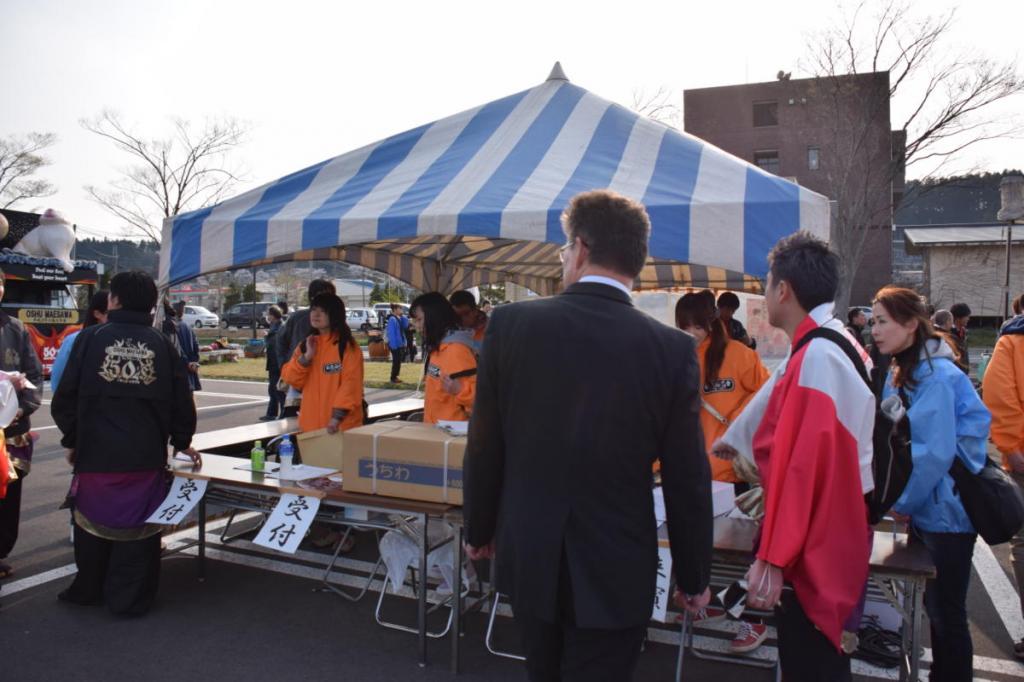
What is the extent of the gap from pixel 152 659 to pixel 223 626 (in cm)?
46

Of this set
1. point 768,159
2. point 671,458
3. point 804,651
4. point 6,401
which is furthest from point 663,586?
point 768,159

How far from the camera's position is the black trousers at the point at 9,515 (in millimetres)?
4293

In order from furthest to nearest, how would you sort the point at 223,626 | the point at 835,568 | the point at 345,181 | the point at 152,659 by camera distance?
the point at 345,181, the point at 223,626, the point at 152,659, the point at 835,568

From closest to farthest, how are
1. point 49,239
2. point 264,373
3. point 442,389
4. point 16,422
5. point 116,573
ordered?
point 116,573 → point 16,422 → point 442,389 → point 49,239 → point 264,373

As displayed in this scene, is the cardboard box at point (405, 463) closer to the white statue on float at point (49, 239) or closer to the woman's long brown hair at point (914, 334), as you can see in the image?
the woman's long brown hair at point (914, 334)

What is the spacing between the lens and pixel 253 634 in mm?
3783

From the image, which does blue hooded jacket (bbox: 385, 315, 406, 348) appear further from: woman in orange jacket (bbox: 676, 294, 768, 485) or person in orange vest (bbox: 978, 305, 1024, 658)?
person in orange vest (bbox: 978, 305, 1024, 658)

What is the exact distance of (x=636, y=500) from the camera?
1771mm

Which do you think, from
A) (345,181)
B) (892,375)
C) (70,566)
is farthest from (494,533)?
(70,566)

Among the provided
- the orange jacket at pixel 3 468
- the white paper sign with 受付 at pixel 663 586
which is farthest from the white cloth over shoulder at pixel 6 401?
the white paper sign with 受付 at pixel 663 586

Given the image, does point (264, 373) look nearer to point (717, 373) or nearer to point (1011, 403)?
point (717, 373)

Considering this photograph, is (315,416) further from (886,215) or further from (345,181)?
(886,215)

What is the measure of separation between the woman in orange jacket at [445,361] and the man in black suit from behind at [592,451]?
2256 millimetres

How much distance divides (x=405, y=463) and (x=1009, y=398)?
3.25 meters
